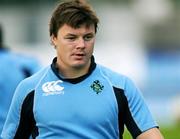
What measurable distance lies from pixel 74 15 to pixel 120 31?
1190 inches

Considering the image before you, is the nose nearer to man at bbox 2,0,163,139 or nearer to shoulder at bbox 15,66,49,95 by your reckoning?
man at bbox 2,0,163,139

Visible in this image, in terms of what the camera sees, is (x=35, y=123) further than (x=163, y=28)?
No

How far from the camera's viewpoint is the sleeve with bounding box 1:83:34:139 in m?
7.34

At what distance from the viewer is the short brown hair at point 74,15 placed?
7.14 metres

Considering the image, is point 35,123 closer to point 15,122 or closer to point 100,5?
point 15,122

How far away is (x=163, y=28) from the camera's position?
3741cm

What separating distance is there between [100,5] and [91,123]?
30.7m

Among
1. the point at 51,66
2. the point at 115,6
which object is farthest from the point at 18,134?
the point at 115,6

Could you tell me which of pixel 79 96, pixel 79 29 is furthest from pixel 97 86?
pixel 79 29

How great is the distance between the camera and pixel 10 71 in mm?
11492

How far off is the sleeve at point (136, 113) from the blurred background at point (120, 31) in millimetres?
22818

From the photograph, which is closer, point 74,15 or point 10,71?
point 74,15

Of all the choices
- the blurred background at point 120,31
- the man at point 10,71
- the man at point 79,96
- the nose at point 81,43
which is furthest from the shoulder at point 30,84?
the blurred background at point 120,31

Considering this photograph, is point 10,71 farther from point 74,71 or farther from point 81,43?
point 81,43
